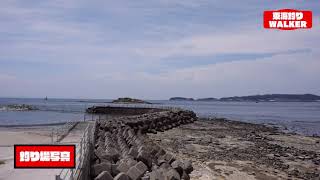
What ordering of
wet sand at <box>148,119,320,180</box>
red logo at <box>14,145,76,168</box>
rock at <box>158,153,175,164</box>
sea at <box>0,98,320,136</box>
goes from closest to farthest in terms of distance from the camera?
red logo at <box>14,145,76,168</box> < rock at <box>158,153,175,164</box> < wet sand at <box>148,119,320,180</box> < sea at <box>0,98,320,136</box>

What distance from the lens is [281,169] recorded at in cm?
1277

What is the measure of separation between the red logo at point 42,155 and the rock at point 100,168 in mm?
2954

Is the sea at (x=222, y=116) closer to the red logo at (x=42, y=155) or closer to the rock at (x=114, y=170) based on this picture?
the rock at (x=114, y=170)

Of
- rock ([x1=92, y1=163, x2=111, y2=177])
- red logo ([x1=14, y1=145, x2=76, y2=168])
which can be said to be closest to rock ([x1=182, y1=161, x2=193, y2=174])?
rock ([x1=92, y1=163, x2=111, y2=177])

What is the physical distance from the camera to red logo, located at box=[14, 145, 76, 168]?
206 inches

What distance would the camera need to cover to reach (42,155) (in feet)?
17.4

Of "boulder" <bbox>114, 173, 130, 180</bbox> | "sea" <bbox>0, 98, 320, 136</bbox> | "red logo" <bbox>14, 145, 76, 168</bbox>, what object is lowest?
"sea" <bbox>0, 98, 320, 136</bbox>

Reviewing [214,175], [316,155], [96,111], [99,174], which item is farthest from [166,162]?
[96,111]

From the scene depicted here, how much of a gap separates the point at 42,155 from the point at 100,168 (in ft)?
10.5

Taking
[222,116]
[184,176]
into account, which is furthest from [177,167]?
[222,116]

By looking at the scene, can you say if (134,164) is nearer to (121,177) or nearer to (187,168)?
(121,177)

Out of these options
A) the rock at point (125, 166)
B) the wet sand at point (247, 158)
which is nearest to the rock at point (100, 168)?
the rock at point (125, 166)

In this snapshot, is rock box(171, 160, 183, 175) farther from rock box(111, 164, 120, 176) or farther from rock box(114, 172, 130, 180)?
rock box(114, 172, 130, 180)

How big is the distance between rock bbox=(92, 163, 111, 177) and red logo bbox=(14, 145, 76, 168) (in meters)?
2.95
